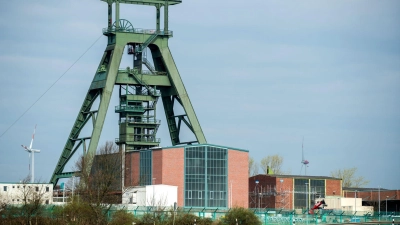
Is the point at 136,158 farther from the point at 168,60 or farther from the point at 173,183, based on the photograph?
the point at 168,60

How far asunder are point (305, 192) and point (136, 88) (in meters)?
31.6

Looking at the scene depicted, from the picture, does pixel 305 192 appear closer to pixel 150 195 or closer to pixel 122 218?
pixel 150 195

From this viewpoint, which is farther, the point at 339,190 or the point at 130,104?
the point at 339,190

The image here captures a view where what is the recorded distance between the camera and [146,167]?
297 ft

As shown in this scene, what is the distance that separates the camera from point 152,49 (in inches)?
3802

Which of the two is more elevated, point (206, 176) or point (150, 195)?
point (206, 176)

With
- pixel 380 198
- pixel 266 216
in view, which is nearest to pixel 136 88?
pixel 266 216

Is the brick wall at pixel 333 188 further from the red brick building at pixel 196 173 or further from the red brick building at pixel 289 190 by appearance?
the red brick building at pixel 196 173

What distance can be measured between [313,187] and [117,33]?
37435 millimetres

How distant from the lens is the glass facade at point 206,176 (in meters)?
88.9

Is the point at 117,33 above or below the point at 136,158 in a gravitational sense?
above

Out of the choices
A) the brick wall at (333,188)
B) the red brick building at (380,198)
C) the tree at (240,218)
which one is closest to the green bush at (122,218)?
the tree at (240,218)

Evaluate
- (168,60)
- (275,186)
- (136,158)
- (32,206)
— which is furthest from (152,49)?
(32,206)

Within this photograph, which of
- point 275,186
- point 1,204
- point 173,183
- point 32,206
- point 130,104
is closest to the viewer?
point 32,206
